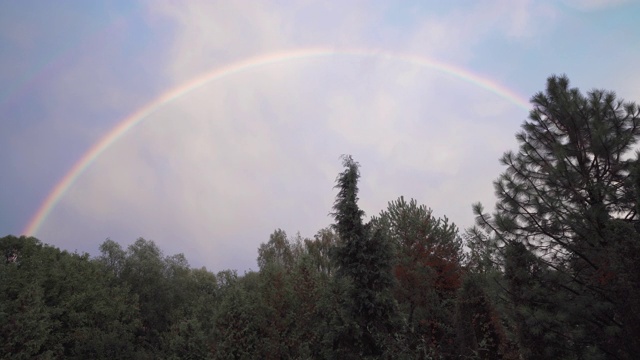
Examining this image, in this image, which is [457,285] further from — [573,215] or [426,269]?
[573,215]

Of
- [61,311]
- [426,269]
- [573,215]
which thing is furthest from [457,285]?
[61,311]

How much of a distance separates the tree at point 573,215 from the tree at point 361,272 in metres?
4.51

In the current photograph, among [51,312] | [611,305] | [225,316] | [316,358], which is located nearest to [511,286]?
[611,305]

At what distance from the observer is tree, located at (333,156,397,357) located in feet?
52.6

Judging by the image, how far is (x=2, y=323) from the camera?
22.4m

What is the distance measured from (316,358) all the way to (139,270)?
2736 cm

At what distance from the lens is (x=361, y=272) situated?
16625 mm

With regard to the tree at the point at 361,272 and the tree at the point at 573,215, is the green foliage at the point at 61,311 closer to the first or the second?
the tree at the point at 361,272

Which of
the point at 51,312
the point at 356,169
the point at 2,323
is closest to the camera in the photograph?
the point at 356,169

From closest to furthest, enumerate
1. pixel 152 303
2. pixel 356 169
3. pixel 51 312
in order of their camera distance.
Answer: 1. pixel 356 169
2. pixel 51 312
3. pixel 152 303

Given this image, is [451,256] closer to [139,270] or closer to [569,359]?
[569,359]

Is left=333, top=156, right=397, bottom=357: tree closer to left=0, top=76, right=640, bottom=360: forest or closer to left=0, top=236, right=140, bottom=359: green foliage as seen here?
left=0, top=76, right=640, bottom=360: forest

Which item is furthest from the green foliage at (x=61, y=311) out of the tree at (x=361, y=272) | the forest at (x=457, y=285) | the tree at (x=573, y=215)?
the tree at (x=573, y=215)

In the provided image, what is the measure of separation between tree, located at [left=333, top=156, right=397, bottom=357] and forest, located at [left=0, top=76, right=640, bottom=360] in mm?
47
